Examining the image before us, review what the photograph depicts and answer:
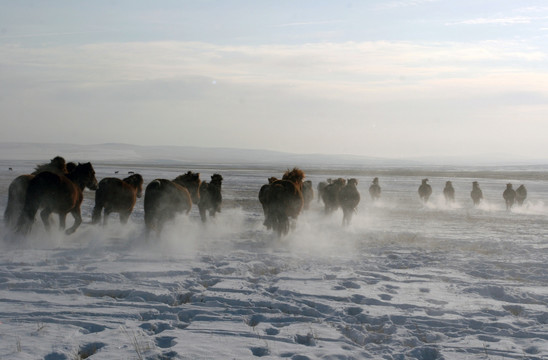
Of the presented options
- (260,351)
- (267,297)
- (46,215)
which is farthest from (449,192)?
(260,351)

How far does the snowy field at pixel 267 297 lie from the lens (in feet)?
15.7

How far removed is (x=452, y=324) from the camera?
5.62 metres

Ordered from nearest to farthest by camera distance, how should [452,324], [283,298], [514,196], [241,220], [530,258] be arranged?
[452,324] → [283,298] → [530,258] → [241,220] → [514,196]

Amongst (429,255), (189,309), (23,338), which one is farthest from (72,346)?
(429,255)

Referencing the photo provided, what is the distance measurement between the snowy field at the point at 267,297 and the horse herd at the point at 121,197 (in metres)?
0.51

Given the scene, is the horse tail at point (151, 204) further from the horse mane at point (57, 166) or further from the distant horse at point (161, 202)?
the horse mane at point (57, 166)

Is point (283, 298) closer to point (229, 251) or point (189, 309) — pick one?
point (189, 309)

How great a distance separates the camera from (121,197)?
12.4 meters

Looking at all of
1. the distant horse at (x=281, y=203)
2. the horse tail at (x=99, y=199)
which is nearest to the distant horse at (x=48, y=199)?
the horse tail at (x=99, y=199)

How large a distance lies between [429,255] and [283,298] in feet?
16.1

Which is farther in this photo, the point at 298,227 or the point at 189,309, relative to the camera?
the point at 298,227

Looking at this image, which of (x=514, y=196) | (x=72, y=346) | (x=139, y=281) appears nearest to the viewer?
(x=72, y=346)

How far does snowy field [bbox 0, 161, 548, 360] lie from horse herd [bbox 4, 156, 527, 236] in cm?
51

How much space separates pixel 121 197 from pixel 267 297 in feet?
23.5
